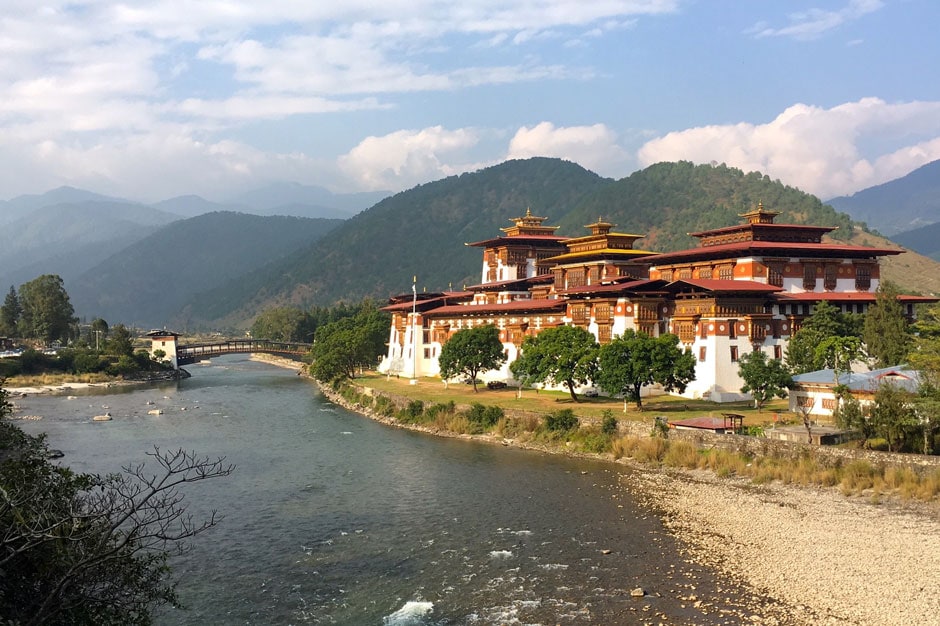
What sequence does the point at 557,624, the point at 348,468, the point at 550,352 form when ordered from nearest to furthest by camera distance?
the point at 557,624 < the point at 348,468 < the point at 550,352

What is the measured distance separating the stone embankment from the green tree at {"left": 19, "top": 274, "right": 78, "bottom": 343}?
128 m

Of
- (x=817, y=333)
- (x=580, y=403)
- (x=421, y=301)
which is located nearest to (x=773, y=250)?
(x=817, y=333)

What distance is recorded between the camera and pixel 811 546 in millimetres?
32281

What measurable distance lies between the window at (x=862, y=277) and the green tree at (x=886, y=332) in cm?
1128

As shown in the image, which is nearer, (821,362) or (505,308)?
(821,362)

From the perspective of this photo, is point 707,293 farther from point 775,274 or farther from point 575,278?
point 575,278

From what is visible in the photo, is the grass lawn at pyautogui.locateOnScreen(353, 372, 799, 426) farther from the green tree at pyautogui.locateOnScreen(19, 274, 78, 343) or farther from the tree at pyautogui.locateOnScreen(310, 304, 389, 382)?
the green tree at pyautogui.locateOnScreen(19, 274, 78, 343)

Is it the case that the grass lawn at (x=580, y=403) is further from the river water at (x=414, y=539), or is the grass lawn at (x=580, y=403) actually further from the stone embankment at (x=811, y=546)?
the stone embankment at (x=811, y=546)

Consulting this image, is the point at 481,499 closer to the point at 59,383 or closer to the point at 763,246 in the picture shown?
the point at 763,246

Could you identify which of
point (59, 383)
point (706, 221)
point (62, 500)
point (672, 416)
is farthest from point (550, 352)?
point (706, 221)

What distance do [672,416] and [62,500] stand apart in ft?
136

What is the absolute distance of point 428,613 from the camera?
27.1 meters

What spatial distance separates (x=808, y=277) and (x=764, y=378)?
19.6 metres

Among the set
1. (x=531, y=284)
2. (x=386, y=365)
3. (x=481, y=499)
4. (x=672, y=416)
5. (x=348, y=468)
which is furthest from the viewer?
(x=386, y=365)
